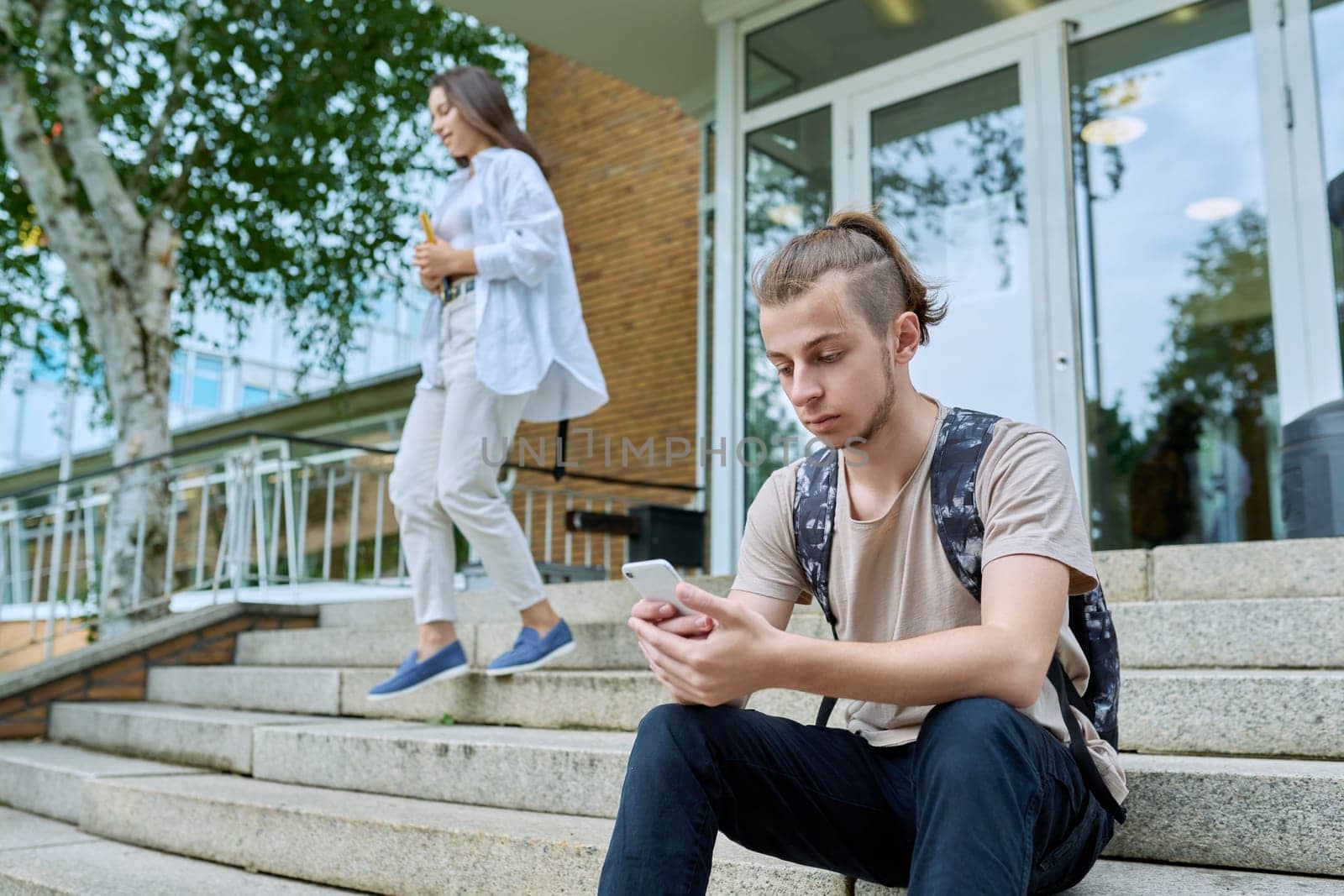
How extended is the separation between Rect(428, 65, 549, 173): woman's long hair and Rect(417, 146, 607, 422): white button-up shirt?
0.19ft

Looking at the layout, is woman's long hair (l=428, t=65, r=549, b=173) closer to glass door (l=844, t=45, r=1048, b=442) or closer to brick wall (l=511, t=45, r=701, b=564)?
glass door (l=844, t=45, r=1048, b=442)

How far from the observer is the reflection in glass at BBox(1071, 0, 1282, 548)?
5348 mm

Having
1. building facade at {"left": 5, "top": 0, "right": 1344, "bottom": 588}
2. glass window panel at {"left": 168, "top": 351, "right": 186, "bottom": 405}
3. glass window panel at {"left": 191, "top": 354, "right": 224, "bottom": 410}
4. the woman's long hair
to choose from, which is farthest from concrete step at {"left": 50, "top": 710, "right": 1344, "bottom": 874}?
glass window panel at {"left": 191, "top": 354, "right": 224, "bottom": 410}

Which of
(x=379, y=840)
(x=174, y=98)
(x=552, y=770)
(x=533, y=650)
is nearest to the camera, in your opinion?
(x=379, y=840)

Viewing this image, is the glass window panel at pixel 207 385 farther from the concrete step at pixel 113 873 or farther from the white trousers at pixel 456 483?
the white trousers at pixel 456 483

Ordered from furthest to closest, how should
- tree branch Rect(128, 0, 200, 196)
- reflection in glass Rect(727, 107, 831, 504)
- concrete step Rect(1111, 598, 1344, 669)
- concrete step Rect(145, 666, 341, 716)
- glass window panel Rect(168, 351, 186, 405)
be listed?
glass window panel Rect(168, 351, 186, 405) < tree branch Rect(128, 0, 200, 196) < reflection in glass Rect(727, 107, 831, 504) < concrete step Rect(145, 666, 341, 716) < concrete step Rect(1111, 598, 1344, 669)

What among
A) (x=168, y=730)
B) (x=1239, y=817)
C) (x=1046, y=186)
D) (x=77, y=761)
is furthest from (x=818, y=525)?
(x=1046, y=186)

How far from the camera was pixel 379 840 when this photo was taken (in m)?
2.68

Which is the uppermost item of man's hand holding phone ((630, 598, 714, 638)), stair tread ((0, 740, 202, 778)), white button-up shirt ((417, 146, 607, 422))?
white button-up shirt ((417, 146, 607, 422))

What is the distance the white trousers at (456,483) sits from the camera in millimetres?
3352

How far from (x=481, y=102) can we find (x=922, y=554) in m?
2.43

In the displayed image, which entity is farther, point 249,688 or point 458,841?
point 249,688

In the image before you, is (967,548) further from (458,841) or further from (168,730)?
(168,730)

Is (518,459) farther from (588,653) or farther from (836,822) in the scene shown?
(836,822)
